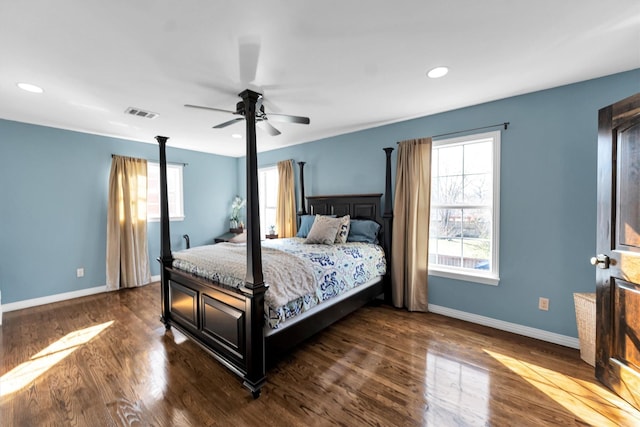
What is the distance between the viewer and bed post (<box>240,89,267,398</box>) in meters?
1.85

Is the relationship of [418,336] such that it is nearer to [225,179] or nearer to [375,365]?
[375,365]

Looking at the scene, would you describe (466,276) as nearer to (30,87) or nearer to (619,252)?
(619,252)

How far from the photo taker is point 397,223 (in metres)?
3.39

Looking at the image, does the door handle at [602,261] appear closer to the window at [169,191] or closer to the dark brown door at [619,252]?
the dark brown door at [619,252]

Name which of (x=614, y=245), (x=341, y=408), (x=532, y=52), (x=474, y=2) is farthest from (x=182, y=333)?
(x=532, y=52)

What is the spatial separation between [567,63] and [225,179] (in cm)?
542

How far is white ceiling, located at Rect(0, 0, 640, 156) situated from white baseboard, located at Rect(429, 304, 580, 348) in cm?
237

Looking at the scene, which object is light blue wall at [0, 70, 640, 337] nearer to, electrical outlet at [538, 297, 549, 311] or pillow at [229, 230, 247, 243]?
electrical outlet at [538, 297, 549, 311]

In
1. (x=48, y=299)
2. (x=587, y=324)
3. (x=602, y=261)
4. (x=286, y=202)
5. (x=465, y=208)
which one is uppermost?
(x=286, y=202)

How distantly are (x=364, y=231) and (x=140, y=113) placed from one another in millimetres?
3106

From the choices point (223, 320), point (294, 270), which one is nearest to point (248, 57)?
point (294, 270)

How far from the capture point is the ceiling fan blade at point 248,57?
1759 millimetres

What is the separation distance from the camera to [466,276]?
3.01 m

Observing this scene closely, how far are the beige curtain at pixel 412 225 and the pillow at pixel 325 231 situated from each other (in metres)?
0.79
